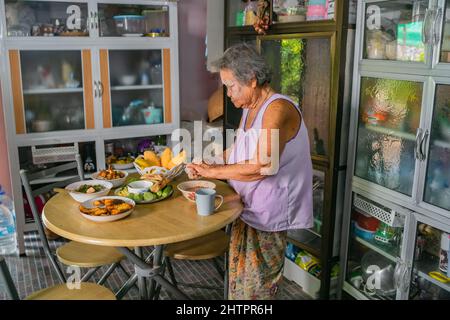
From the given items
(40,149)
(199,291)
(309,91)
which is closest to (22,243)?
(40,149)

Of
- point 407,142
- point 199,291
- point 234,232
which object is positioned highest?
point 407,142

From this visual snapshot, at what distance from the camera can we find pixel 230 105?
373 cm

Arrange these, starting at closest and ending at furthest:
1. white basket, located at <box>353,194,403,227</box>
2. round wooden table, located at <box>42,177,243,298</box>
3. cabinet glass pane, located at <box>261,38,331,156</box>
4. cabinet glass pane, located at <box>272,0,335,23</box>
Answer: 1. round wooden table, located at <box>42,177,243,298</box>
2. white basket, located at <box>353,194,403,227</box>
3. cabinet glass pane, located at <box>272,0,335,23</box>
4. cabinet glass pane, located at <box>261,38,331,156</box>

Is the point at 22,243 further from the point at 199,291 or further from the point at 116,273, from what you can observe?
the point at 199,291

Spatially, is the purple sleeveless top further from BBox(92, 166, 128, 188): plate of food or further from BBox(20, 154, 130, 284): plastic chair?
BBox(20, 154, 130, 284): plastic chair

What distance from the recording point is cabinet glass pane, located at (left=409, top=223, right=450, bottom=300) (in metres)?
2.21

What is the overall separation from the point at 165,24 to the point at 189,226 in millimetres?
2525

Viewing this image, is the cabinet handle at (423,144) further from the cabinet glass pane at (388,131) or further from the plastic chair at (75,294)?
the plastic chair at (75,294)

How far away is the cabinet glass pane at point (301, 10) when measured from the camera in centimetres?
256

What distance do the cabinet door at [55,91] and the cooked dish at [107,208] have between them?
5.93ft

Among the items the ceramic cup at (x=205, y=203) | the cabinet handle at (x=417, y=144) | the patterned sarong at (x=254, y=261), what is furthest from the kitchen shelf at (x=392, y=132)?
the ceramic cup at (x=205, y=203)

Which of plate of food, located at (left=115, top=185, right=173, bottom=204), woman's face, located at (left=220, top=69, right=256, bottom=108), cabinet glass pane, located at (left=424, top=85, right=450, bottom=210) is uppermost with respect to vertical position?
woman's face, located at (left=220, top=69, right=256, bottom=108)

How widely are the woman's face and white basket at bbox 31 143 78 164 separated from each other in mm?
2009

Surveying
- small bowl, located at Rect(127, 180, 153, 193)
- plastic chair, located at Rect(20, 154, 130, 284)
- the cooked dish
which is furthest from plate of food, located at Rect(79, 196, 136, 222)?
plastic chair, located at Rect(20, 154, 130, 284)
